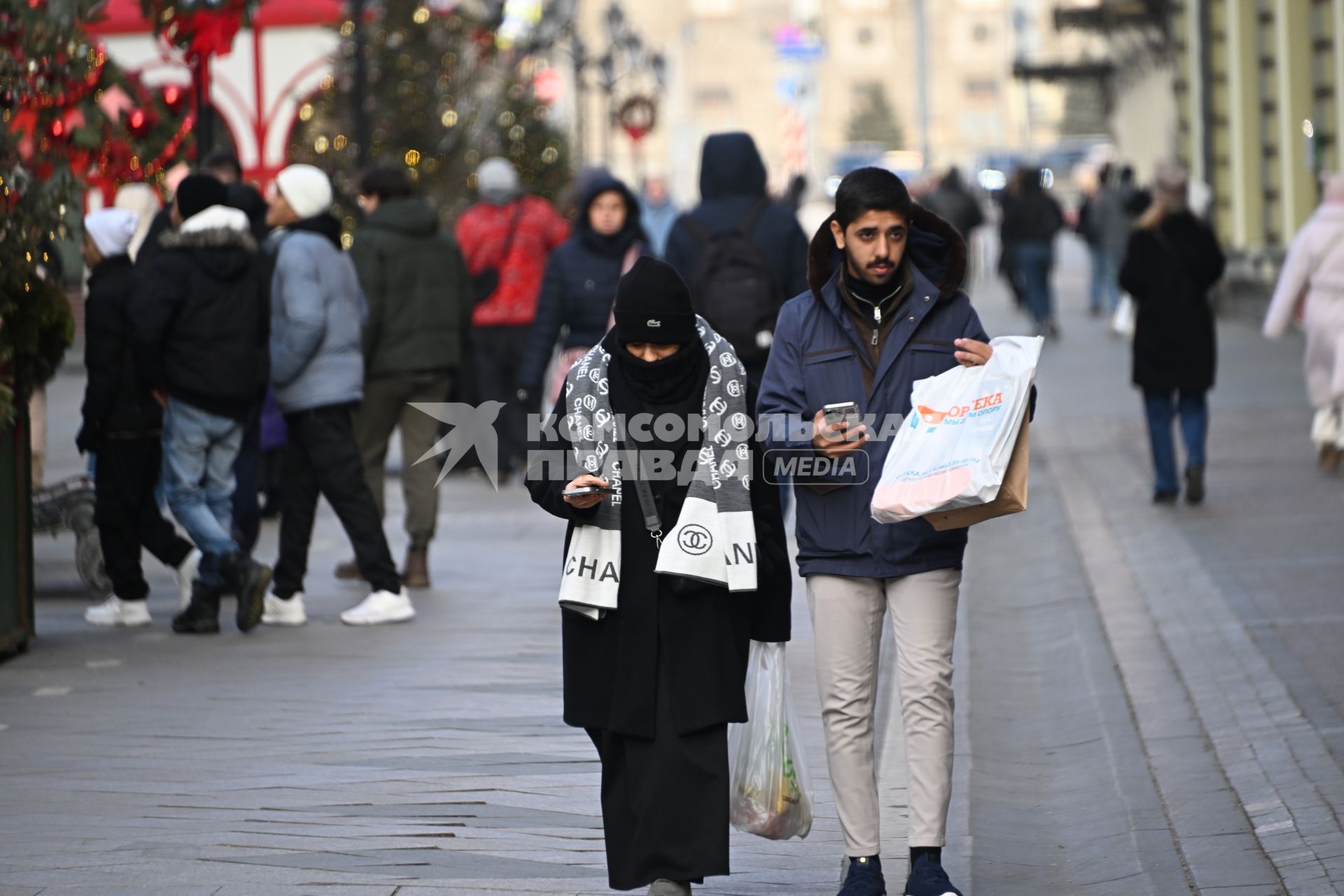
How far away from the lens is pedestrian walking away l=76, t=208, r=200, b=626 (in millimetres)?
8906

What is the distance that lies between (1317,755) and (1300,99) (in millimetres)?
17101

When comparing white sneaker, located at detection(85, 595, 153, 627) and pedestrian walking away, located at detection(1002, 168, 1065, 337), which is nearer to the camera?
white sneaker, located at detection(85, 595, 153, 627)

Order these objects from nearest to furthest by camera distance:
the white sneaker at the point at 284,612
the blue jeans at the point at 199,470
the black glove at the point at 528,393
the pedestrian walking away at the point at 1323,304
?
the blue jeans at the point at 199,470, the white sneaker at the point at 284,612, the black glove at the point at 528,393, the pedestrian walking away at the point at 1323,304

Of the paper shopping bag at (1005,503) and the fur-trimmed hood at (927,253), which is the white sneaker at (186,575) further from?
the paper shopping bag at (1005,503)

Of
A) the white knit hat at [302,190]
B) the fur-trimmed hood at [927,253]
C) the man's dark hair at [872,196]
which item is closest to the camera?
the man's dark hair at [872,196]

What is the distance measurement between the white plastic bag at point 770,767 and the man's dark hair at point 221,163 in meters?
6.74

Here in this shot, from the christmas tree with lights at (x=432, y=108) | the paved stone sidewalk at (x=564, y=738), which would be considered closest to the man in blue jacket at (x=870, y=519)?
the paved stone sidewalk at (x=564, y=738)

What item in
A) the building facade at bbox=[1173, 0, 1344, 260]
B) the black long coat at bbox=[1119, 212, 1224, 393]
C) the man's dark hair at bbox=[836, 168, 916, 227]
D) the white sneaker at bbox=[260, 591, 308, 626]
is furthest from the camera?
the building facade at bbox=[1173, 0, 1344, 260]

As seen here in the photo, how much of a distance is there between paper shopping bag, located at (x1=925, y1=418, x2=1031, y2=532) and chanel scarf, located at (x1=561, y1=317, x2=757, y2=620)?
0.47 m

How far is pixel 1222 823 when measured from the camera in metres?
5.94

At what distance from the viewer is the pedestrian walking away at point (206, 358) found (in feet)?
29.0

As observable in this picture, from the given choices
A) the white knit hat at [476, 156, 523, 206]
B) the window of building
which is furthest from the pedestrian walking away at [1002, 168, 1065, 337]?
the window of building

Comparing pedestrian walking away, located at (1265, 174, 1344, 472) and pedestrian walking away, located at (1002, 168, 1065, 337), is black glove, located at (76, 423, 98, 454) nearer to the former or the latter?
pedestrian walking away, located at (1265, 174, 1344, 472)

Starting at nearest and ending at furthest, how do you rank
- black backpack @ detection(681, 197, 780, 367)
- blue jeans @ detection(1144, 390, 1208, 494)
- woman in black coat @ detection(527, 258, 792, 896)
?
woman in black coat @ detection(527, 258, 792, 896) < black backpack @ detection(681, 197, 780, 367) < blue jeans @ detection(1144, 390, 1208, 494)
